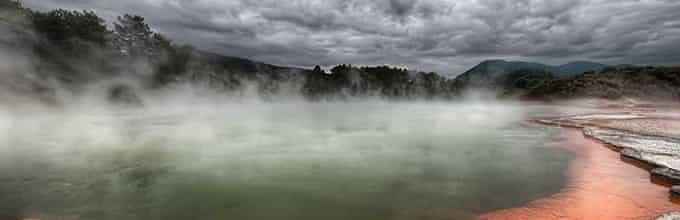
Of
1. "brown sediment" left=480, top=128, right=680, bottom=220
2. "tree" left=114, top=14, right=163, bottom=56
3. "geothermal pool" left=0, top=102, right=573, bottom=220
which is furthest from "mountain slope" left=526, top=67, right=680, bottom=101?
"tree" left=114, top=14, right=163, bottom=56

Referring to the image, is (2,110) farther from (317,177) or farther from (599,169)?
(599,169)

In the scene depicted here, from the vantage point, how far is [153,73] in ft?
129

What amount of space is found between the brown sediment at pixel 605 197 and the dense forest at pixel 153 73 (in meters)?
31.0

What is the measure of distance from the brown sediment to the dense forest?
1219 inches

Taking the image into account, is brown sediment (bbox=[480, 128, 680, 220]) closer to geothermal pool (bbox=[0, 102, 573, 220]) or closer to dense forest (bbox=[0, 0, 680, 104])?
geothermal pool (bbox=[0, 102, 573, 220])

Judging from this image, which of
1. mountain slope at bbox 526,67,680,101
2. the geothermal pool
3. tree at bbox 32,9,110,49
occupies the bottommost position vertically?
the geothermal pool

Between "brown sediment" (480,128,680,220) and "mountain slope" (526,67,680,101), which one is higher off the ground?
"mountain slope" (526,67,680,101)

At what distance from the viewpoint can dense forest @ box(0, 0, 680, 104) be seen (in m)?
26.1

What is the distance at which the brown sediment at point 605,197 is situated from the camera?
434 cm

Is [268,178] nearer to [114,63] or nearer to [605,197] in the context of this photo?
[605,197]

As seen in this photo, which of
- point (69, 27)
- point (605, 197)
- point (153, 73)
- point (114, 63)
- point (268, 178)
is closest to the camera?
point (605, 197)

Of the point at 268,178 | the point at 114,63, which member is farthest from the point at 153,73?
the point at 268,178

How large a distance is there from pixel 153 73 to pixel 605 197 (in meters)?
44.7

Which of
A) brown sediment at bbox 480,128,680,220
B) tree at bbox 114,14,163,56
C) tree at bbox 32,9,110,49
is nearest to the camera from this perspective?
brown sediment at bbox 480,128,680,220
